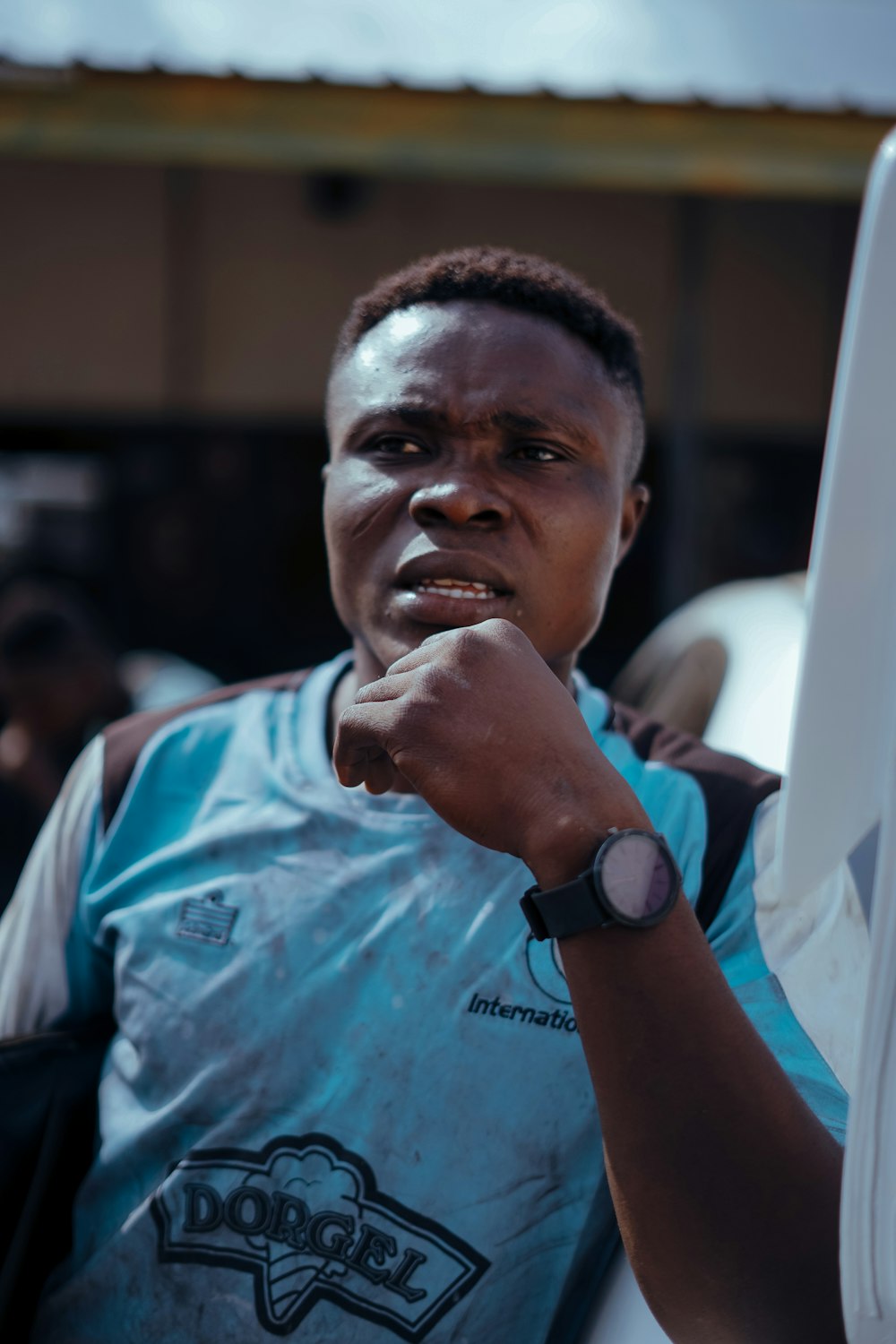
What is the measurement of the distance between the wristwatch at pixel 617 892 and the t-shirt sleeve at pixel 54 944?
2.50ft

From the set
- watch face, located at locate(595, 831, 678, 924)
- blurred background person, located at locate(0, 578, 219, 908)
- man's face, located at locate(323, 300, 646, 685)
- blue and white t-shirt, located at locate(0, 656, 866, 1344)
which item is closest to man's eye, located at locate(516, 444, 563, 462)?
man's face, located at locate(323, 300, 646, 685)

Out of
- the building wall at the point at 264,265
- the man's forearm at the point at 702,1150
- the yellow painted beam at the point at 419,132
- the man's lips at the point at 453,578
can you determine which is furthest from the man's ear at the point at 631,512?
the building wall at the point at 264,265

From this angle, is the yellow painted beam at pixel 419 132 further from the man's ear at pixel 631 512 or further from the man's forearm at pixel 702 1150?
the man's forearm at pixel 702 1150

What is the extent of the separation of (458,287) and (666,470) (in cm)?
415

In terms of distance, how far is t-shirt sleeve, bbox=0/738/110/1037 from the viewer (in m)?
1.55

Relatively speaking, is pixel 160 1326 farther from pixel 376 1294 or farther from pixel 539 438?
pixel 539 438

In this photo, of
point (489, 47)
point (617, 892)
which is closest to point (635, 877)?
point (617, 892)

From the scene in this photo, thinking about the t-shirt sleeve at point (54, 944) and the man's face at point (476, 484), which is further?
the t-shirt sleeve at point (54, 944)

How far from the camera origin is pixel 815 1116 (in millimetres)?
1058

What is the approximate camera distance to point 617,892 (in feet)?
3.27

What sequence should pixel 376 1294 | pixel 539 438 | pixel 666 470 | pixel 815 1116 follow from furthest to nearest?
1. pixel 666 470
2. pixel 539 438
3. pixel 376 1294
4. pixel 815 1116

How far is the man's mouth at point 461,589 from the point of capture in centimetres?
138

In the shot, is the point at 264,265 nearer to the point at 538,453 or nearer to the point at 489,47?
the point at 489,47

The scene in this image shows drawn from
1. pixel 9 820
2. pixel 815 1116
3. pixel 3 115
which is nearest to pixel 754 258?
→ pixel 3 115
